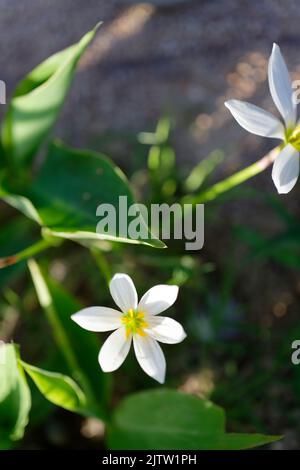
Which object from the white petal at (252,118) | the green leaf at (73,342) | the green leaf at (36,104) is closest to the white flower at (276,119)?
the white petal at (252,118)

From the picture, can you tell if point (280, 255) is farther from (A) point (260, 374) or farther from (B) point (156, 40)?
(B) point (156, 40)

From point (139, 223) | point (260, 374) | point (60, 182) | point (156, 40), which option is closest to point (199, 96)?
point (156, 40)

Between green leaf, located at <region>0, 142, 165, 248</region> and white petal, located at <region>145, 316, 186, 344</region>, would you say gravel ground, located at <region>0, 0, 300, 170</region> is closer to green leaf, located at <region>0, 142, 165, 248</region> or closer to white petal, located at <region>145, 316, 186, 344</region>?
green leaf, located at <region>0, 142, 165, 248</region>

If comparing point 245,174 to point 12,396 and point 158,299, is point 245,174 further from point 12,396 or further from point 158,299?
point 12,396

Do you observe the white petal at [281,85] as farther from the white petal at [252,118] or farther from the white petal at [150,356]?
the white petal at [150,356]

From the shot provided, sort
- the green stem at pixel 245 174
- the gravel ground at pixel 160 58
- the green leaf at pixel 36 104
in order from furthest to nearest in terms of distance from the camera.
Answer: the gravel ground at pixel 160 58
the green leaf at pixel 36 104
the green stem at pixel 245 174

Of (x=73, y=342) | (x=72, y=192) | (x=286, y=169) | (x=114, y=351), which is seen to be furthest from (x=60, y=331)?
(x=286, y=169)
